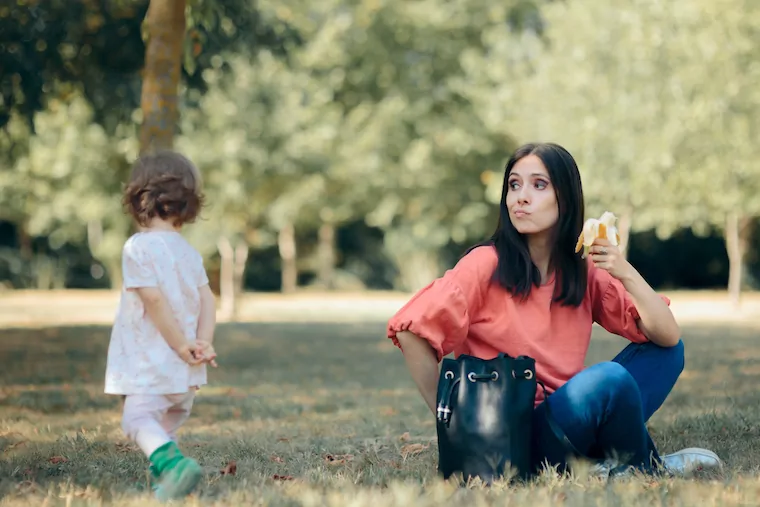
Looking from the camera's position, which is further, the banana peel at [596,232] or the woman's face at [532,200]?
the woman's face at [532,200]

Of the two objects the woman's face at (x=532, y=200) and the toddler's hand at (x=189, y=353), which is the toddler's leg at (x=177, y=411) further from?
the woman's face at (x=532, y=200)

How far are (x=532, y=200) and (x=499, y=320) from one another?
0.50m

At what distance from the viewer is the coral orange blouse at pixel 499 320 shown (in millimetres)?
3635

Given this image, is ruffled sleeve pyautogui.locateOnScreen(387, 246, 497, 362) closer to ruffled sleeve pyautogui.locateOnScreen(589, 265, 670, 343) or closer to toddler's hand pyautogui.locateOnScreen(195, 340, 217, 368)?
ruffled sleeve pyautogui.locateOnScreen(589, 265, 670, 343)

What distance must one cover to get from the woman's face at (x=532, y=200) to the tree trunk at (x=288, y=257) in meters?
27.8

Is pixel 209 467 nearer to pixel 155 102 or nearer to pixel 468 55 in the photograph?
pixel 155 102

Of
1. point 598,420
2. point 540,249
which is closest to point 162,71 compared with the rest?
point 540,249

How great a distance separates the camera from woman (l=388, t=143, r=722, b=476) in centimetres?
362

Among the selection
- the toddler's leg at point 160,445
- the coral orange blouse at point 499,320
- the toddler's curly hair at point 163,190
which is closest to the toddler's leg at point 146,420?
the toddler's leg at point 160,445

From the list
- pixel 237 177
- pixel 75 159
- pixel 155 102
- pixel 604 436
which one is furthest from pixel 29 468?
pixel 75 159

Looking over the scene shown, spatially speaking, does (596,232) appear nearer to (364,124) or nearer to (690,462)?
(690,462)

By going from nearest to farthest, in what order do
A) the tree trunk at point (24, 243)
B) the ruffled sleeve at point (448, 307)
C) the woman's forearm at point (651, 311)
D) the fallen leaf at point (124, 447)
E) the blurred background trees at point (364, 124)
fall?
the ruffled sleeve at point (448, 307) < the woman's forearm at point (651, 311) < the fallen leaf at point (124, 447) < the blurred background trees at point (364, 124) < the tree trunk at point (24, 243)

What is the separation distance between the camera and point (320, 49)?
28.0 meters

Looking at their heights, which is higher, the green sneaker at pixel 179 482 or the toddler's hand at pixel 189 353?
the toddler's hand at pixel 189 353
